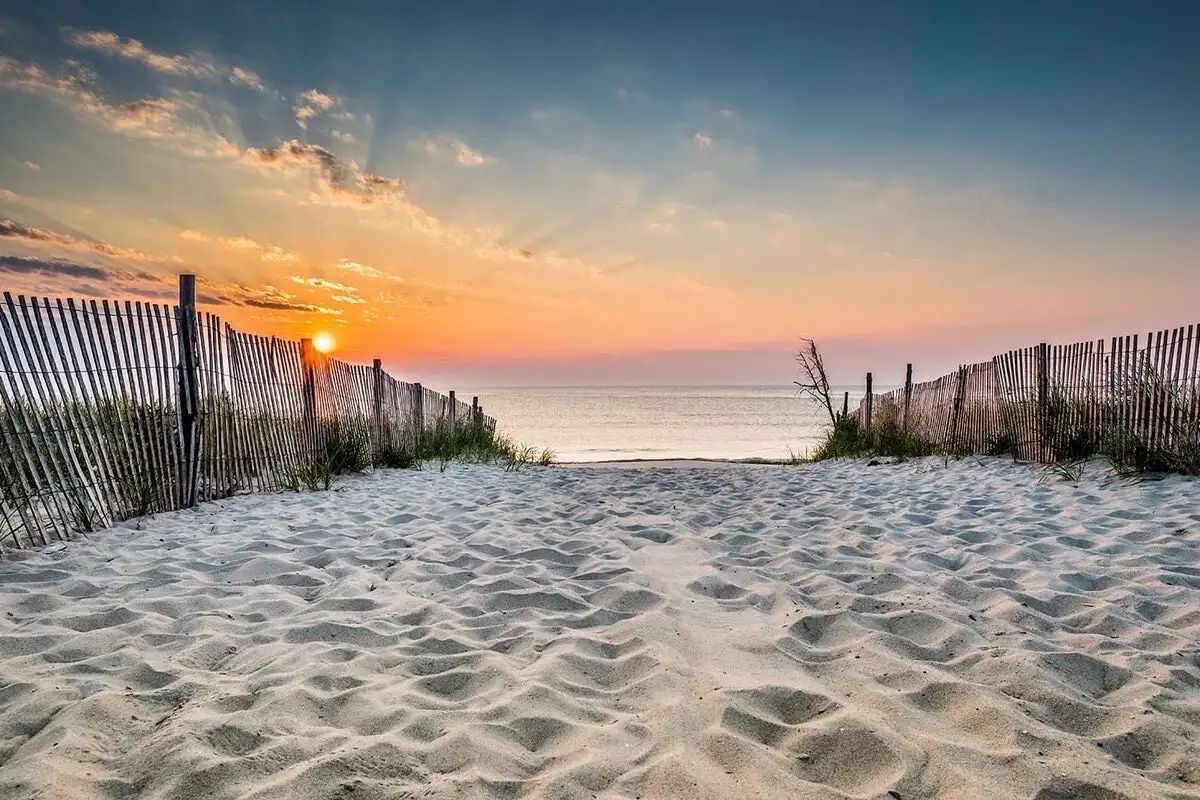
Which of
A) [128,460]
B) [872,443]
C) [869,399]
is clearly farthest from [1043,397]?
[128,460]

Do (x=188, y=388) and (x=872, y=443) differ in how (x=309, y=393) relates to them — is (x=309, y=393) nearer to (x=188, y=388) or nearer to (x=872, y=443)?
(x=188, y=388)

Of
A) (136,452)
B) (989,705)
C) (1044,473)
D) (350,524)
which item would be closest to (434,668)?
(989,705)

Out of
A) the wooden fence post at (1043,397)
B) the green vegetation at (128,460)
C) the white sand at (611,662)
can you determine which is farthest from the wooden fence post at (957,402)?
the green vegetation at (128,460)

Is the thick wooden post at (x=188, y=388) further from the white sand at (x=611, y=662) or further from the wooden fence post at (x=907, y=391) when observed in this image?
the wooden fence post at (x=907, y=391)

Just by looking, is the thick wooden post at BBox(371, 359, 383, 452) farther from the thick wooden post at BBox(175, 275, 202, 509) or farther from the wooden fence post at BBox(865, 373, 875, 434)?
the wooden fence post at BBox(865, 373, 875, 434)

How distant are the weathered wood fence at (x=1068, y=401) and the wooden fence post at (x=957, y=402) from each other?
0.05ft

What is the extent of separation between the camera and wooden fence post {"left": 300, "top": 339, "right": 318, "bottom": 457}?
7812mm

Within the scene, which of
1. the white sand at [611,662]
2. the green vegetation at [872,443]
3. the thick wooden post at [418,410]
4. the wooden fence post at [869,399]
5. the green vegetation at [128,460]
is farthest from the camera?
the wooden fence post at [869,399]

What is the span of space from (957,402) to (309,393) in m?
A: 9.41

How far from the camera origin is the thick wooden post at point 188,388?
225 inches

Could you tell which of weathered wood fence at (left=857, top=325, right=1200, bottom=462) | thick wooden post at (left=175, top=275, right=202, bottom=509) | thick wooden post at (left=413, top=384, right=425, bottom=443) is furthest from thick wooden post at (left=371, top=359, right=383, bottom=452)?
weathered wood fence at (left=857, top=325, right=1200, bottom=462)

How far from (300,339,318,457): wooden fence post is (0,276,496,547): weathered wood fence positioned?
0.05 feet

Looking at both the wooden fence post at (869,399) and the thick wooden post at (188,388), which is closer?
the thick wooden post at (188,388)

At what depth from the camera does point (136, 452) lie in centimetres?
521
